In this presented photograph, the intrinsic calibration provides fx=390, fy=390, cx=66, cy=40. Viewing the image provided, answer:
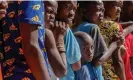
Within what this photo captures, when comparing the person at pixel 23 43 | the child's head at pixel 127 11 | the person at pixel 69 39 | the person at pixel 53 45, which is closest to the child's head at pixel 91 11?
the person at pixel 69 39

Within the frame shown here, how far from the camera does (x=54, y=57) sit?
2615mm

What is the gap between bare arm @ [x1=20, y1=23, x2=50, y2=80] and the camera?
6.79ft

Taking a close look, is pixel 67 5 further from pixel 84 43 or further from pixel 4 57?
pixel 4 57

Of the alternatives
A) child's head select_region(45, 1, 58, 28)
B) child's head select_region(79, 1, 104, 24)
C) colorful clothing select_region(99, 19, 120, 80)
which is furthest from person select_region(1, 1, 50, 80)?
colorful clothing select_region(99, 19, 120, 80)

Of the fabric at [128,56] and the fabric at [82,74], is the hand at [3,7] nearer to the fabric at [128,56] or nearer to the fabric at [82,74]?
the fabric at [82,74]

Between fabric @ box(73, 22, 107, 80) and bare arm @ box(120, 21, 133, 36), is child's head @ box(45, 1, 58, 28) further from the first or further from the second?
bare arm @ box(120, 21, 133, 36)

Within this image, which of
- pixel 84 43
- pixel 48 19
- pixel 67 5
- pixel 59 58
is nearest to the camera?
pixel 59 58

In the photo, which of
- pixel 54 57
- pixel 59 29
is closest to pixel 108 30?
pixel 59 29

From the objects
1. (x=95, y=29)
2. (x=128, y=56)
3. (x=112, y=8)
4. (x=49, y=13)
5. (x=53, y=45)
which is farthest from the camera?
(x=128, y=56)

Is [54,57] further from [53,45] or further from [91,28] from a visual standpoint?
[91,28]

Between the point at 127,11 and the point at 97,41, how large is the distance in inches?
61.8

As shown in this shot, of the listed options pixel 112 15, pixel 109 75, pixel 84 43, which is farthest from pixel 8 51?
pixel 112 15

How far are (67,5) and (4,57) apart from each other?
1.10 meters

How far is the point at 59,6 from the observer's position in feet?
10.4
